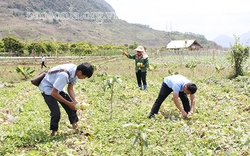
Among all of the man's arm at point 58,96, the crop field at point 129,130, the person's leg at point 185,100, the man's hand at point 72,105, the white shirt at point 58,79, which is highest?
the white shirt at point 58,79

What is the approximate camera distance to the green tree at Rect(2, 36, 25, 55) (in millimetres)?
45319

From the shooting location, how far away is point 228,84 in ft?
37.3

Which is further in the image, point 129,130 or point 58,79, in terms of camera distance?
point 129,130

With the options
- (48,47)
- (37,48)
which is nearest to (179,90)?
(37,48)

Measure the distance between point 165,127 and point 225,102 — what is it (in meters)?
3.57

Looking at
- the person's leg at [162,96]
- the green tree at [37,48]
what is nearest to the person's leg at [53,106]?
the person's leg at [162,96]

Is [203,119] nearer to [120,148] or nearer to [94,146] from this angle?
[120,148]

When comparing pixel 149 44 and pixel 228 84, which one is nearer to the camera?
pixel 228 84

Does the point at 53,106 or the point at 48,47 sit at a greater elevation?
the point at 48,47

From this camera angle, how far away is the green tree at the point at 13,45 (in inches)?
1784

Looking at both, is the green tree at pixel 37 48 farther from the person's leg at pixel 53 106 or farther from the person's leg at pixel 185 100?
the person's leg at pixel 53 106

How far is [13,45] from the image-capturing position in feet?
152

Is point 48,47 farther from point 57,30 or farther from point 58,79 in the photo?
point 57,30

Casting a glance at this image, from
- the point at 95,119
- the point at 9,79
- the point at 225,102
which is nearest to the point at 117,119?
the point at 95,119
